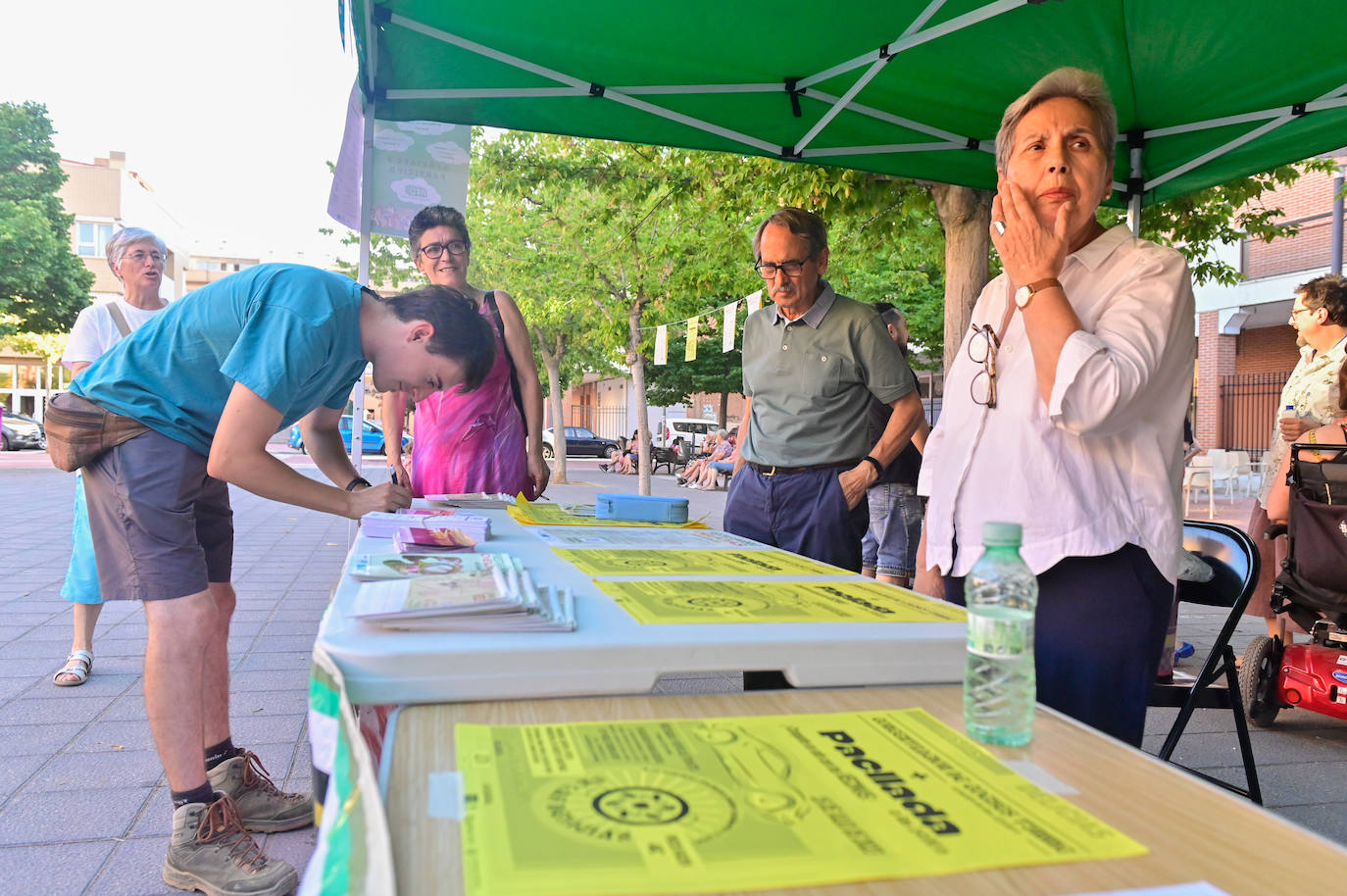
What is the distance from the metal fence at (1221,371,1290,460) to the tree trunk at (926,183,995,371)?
48.5 feet

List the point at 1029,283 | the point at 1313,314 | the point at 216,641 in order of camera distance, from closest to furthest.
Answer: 1. the point at 1029,283
2. the point at 216,641
3. the point at 1313,314

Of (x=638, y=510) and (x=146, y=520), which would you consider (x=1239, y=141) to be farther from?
(x=146, y=520)

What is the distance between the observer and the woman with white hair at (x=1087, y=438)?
1.47 m

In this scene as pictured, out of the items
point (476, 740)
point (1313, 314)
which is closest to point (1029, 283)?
point (476, 740)

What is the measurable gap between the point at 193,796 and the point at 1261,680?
4.05 meters

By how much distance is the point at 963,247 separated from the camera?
5965 mm

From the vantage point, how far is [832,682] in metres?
1.20

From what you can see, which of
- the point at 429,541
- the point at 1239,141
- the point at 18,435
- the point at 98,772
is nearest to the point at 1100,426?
the point at 429,541

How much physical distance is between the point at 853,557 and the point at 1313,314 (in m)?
2.73

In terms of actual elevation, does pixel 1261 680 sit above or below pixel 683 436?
below

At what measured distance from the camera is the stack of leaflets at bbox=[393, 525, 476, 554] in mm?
1858

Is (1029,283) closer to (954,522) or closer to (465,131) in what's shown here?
(954,522)

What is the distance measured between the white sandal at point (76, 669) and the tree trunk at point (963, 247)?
4.99 metres

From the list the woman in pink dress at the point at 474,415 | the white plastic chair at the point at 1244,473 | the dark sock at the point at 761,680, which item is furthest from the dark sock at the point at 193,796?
the white plastic chair at the point at 1244,473
